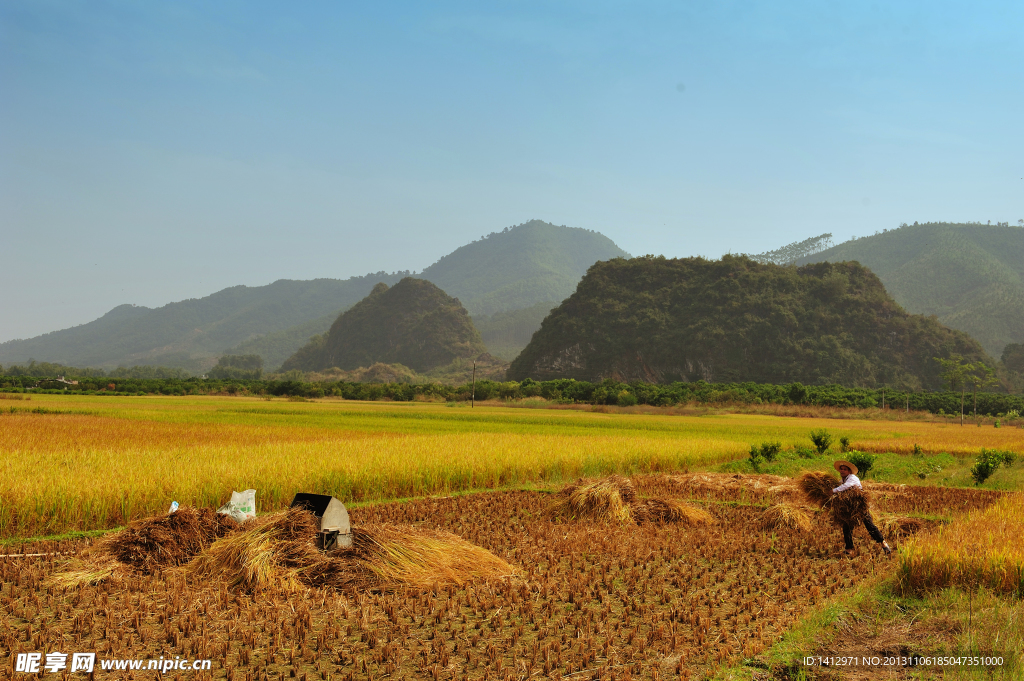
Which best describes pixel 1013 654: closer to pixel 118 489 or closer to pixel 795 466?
pixel 118 489

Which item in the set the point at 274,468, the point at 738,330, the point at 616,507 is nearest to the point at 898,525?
the point at 616,507

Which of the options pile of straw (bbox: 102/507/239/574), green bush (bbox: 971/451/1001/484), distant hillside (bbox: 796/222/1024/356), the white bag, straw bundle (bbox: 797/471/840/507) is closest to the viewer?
pile of straw (bbox: 102/507/239/574)

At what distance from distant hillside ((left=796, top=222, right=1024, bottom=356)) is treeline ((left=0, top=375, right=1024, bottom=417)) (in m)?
82.3

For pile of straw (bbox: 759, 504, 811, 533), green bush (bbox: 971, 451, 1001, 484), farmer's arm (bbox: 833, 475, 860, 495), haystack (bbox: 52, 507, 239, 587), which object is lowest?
green bush (bbox: 971, 451, 1001, 484)

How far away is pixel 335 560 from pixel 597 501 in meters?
5.28

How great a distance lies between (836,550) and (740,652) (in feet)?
15.7

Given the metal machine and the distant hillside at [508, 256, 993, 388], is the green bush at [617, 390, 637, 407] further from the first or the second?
the metal machine

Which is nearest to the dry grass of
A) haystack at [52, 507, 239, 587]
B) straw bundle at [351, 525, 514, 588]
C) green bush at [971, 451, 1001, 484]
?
straw bundle at [351, 525, 514, 588]

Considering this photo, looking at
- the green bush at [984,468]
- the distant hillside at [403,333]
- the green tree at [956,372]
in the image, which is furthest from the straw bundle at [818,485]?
the distant hillside at [403,333]

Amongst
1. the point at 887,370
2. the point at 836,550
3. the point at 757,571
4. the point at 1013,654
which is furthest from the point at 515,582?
the point at 887,370

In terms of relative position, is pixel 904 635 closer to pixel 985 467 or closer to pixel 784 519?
pixel 784 519

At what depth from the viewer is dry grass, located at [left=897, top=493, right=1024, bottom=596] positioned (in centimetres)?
604

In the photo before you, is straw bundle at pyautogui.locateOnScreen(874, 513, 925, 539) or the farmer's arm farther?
straw bundle at pyautogui.locateOnScreen(874, 513, 925, 539)

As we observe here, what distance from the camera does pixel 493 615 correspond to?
568 centimetres
